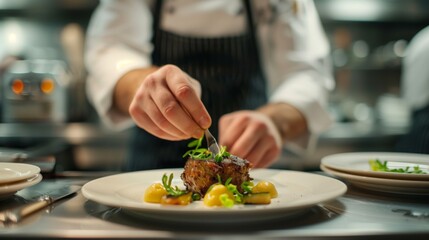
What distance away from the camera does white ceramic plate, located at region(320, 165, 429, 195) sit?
35.0 inches

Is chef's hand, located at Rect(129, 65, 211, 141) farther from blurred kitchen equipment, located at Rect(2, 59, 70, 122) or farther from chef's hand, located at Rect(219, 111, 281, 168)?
blurred kitchen equipment, located at Rect(2, 59, 70, 122)

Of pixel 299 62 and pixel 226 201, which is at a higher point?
pixel 299 62

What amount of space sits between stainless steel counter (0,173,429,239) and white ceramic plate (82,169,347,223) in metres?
0.01

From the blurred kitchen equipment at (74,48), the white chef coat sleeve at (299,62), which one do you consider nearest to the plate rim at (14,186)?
the white chef coat sleeve at (299,62)

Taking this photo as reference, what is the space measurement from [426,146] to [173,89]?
52.4 inches

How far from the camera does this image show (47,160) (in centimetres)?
117

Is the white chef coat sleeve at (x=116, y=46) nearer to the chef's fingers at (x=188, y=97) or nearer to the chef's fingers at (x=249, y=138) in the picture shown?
the chef's fingers at (x=249, y=138)

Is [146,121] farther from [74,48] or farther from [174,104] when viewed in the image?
[74,48]

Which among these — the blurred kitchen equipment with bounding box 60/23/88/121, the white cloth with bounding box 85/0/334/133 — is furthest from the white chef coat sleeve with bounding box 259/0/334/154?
the blurred kitchen equipment with bounding box 60/23/88/121

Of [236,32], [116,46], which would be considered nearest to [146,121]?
[116,46]

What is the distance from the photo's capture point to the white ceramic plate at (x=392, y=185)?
89cm

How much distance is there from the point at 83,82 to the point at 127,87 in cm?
213

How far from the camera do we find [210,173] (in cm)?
93

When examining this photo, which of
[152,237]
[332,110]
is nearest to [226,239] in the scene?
[152,237]
